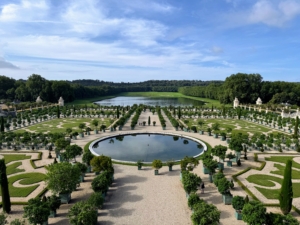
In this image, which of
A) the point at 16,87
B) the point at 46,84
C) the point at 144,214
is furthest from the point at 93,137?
the point at 16,87

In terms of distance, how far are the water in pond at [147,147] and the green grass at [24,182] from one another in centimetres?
904

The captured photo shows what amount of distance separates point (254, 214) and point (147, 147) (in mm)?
21302

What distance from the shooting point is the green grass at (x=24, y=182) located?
19.2 metres

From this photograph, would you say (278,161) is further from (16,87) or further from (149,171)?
(16,87)

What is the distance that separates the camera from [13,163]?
26.3 metres

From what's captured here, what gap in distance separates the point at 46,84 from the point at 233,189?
92278 millimetres

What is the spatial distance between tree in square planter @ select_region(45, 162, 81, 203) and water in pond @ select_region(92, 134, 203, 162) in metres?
10.9

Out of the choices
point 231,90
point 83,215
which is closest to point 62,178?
point 83,215

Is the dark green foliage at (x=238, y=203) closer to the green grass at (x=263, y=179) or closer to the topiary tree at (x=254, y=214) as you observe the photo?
the topiary tree at (x=254, y=214)

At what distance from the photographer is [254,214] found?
13.6 meters

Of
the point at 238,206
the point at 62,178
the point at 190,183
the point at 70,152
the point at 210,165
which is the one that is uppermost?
the point at 70,152

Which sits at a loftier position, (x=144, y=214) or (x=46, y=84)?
(x=46, y=84)

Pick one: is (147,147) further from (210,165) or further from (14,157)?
(14,157)

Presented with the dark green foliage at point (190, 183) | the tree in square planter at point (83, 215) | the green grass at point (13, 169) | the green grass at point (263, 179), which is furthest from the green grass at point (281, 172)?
the green grass at point (13, 169)
